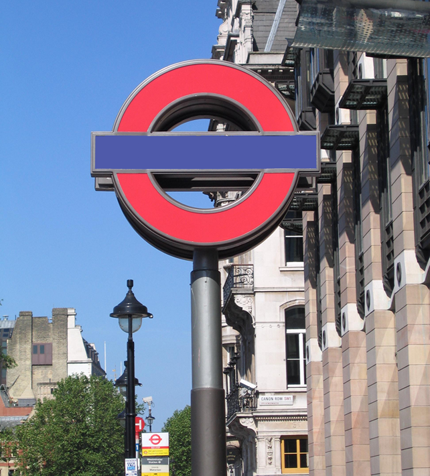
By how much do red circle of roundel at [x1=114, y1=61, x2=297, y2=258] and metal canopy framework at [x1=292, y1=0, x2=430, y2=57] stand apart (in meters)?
3.28

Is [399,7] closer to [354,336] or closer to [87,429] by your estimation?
[354,336]

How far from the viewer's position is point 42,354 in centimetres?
14350

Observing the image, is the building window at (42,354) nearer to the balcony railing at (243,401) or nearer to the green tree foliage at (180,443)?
the green tree foliage at (180,443)

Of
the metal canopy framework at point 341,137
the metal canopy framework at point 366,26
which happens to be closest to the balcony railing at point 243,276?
the metal canopy framework at point 341,137

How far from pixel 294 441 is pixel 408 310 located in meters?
21.7

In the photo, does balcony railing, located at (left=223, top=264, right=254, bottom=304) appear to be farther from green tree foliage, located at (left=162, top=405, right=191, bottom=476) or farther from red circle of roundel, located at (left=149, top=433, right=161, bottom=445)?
green tree foliage, located at (left=162, top=405, right=191, bottom=476)

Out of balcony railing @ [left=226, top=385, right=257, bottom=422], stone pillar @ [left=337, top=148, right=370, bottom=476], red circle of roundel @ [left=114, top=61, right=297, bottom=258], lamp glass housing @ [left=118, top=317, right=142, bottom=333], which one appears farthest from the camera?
balcony railing @ [left=226, top=385, right=257, bottom=422]

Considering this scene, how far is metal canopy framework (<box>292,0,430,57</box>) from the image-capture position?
238 inches

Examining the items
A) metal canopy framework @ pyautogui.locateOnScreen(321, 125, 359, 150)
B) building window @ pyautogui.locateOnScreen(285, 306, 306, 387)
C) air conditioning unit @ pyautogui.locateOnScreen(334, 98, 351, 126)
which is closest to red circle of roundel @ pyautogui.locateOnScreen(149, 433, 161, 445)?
metal canopy framework @ pyautogui.locateOnScreen(321, 125, 359, 150)

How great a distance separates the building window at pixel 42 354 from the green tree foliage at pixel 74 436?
52.8 metres

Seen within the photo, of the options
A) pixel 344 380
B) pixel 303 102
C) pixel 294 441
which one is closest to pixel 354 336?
pixel 344 380

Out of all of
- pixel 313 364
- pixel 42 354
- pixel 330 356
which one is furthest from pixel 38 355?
pixel 330 356

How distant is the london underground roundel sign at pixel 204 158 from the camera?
9789 mm

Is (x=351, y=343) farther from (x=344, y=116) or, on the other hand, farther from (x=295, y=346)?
(x=295, y=346)
